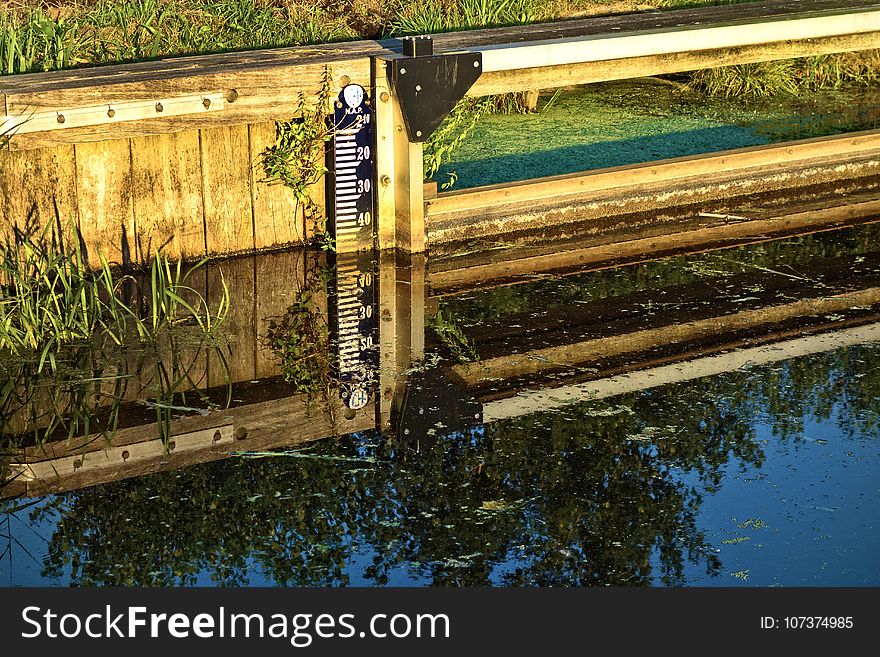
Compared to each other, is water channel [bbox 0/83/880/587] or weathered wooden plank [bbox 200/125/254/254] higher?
weathered wooden plank [bbox 200/125/254/254]

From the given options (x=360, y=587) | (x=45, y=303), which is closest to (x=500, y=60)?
(x=45, y=303)

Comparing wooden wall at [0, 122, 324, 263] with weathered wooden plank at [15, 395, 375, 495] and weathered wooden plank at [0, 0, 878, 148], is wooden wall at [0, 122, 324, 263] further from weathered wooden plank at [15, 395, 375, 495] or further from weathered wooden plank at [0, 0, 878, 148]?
weathered wooden plank at [15, 395, 375, 495]

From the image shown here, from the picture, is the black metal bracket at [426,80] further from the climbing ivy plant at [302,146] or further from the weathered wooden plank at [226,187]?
the weathered wooden plank at [226,187]

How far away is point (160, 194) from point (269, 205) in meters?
0.57

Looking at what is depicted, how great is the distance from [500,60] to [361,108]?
28.0 inches

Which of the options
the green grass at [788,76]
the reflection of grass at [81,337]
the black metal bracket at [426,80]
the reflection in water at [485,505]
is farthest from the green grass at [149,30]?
the reflection in water at [485,505]

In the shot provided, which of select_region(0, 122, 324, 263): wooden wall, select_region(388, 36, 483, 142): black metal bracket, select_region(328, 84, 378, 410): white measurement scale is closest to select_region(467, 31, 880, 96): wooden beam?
select_region(388, 36, 483, 142): black metal bracket

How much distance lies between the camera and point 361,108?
657 cm

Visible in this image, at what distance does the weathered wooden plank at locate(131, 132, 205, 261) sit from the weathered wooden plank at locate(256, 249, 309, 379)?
0.39 meters

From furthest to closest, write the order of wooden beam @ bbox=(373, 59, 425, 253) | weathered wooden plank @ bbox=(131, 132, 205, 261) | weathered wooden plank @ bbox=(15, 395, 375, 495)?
1. wooden beam @ bbox=(373, 59, 425, 253)
2. weathered wooden plank @ bbox=(131, 132, 205, 261)
3. weathered wooden plank @ bbox=(15, 395, 375, 495)

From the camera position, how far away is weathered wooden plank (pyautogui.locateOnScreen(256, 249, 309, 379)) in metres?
5.52

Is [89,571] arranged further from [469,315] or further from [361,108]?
[361,108]

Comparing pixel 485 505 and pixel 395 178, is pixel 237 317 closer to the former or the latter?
pixel 395 178

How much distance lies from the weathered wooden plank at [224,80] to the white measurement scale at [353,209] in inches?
7.1
